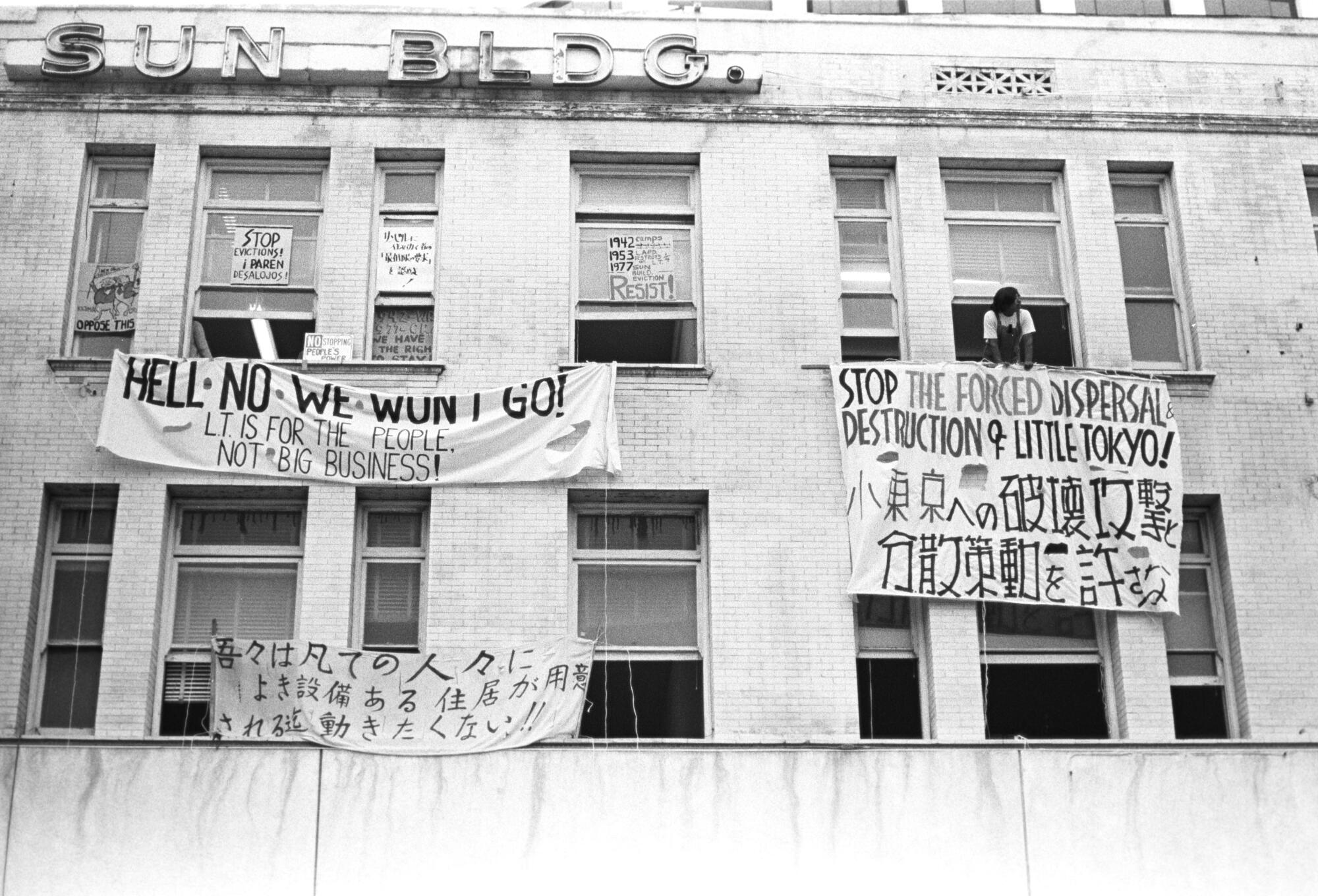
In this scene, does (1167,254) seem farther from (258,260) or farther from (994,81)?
(258,260)

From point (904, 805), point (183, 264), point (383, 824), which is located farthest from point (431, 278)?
point (904, 805)

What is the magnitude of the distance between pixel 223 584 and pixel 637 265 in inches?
206

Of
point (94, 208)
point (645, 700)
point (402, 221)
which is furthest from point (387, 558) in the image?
point (94, 208)

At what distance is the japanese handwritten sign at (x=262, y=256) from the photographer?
53.7 feet

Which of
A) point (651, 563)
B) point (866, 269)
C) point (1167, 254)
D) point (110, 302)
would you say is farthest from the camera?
point (1167, 254)

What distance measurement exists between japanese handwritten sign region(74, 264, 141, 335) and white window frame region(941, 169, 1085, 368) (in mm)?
8278

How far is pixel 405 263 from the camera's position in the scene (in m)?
16.5

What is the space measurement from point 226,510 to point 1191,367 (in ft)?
32.1

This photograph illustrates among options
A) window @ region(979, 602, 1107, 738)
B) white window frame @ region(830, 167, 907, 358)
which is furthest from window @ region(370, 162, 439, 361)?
window @ region(979, 602, 1107, 738)

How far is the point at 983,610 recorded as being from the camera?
1541 cm

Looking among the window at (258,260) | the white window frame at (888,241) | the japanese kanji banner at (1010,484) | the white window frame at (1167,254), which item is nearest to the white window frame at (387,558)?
the window at (258,260)

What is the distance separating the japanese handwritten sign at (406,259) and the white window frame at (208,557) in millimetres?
2470

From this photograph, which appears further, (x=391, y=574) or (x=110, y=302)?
(x=110, y=302)

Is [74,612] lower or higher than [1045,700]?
higher
